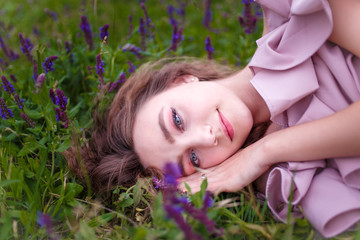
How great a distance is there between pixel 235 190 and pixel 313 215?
0.43 metres

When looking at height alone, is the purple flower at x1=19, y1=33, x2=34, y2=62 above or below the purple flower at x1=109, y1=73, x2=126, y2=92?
above

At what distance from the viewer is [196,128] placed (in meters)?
2.48

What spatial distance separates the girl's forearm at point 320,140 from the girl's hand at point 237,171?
0.19ft

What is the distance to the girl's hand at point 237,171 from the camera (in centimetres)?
228

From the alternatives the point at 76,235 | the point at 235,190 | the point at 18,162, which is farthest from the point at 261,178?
the point at 18,162

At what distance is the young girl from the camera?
215 centimetres

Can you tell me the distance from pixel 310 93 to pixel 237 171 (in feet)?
2.00

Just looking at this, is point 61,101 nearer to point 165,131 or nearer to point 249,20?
point 165,131

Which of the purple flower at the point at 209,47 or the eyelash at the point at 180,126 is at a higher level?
the purple flower at the point at 209,47

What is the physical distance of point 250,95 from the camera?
8.98 ft

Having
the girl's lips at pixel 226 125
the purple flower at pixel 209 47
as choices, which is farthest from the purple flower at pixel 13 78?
the girl's lips at pixel 226 125

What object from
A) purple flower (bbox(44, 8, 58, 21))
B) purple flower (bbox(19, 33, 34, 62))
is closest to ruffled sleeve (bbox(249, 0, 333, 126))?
purple flower (bbox(19, 33, 34, 62))

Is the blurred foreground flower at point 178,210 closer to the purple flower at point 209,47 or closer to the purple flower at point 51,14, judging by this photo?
the purple flower at point 209,47

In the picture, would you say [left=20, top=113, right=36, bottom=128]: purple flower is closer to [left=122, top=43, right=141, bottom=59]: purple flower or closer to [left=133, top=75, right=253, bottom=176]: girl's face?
[left=133, top=75, right=253, bottom=176]: girl's face
